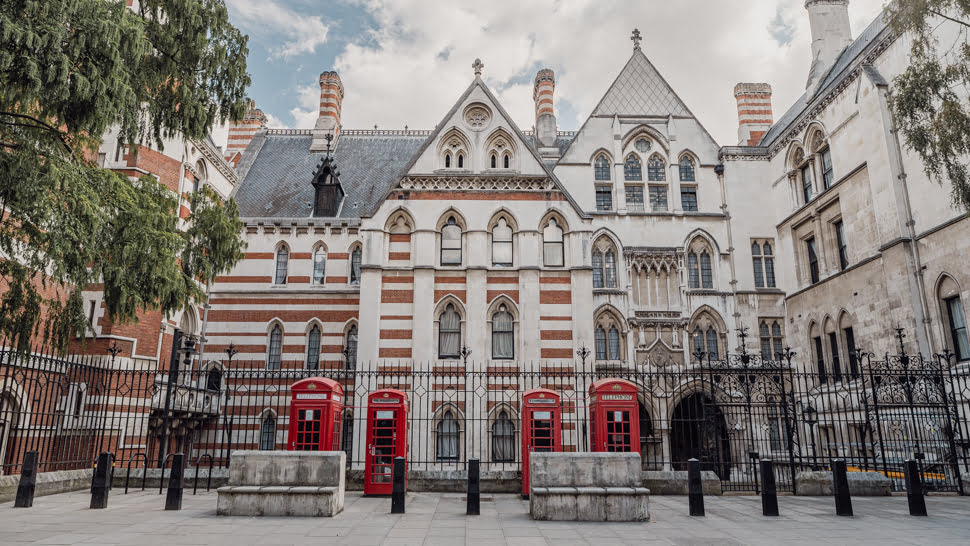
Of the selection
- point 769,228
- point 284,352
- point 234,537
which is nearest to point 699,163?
point 769,228

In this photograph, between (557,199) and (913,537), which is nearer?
(913,537)

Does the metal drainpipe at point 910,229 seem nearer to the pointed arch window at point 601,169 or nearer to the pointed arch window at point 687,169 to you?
the pointed arch window at point 687,169

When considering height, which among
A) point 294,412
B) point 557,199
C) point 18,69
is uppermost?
point 557,199

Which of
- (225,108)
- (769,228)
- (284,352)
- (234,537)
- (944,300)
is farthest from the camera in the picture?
(769,228)

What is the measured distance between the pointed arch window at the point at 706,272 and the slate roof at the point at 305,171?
48.7 feet

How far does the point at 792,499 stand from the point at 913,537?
4.47m

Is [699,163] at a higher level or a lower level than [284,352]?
higher

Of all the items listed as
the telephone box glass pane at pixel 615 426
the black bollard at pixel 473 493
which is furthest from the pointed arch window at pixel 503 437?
the black bollard at pixel 473 493

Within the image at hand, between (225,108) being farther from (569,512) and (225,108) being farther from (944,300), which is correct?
(944,300)

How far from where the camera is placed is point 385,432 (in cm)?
1392

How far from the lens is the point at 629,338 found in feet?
85.4

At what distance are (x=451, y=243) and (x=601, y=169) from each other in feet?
29.9

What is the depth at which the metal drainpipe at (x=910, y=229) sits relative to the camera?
19703mm

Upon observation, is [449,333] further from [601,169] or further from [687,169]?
[687,169]
